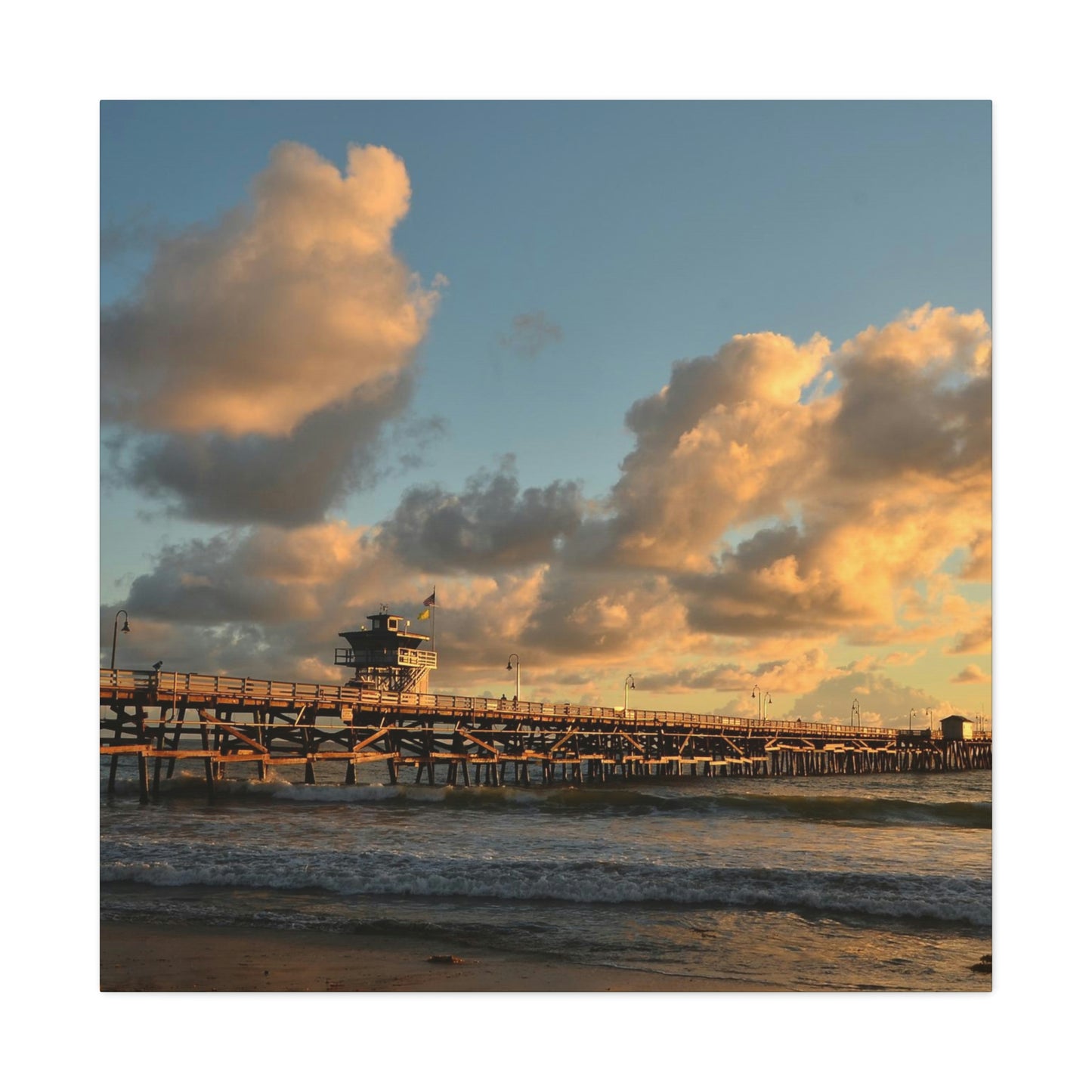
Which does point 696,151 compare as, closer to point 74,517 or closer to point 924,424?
point 924,424

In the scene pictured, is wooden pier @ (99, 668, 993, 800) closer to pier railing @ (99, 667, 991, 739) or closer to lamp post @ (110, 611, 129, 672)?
pier railing @ (99, 667, 991, 739)

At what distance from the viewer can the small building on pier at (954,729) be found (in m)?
76.1

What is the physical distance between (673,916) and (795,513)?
591 cm

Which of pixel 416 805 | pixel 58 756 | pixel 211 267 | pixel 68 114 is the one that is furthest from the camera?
pixel 416 805

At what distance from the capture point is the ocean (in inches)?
417

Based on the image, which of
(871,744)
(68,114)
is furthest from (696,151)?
(871,744)

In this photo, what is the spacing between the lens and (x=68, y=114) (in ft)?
35.8

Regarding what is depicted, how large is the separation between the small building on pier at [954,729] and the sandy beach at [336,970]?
2876 inches

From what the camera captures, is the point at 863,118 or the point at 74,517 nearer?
the point at 74,517

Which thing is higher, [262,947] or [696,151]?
[696,151]

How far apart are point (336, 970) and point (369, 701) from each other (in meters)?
23.3

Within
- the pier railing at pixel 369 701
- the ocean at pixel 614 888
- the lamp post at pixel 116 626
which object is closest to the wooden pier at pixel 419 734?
the pier railing at pixel 369 701

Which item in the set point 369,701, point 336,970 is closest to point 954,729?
point 369,701

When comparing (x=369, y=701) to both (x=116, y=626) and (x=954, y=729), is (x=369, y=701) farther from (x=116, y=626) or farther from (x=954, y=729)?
(x=954, y=729)
